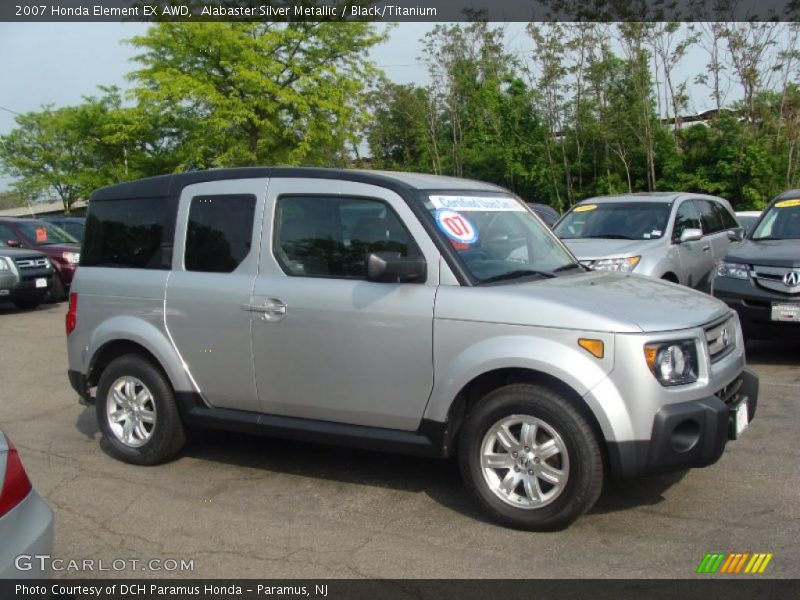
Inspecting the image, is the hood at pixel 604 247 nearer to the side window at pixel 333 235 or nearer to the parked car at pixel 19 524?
the side window at pixel 333 235

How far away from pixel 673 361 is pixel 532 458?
2.87 feet

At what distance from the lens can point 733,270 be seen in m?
8.59

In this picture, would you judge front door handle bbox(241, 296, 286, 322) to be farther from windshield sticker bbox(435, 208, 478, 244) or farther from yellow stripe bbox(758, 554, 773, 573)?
yellow stripe bbox(758, 554, 773, 573)

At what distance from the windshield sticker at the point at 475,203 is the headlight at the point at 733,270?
3.94 metres

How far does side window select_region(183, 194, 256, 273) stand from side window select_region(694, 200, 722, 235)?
24.7 feet

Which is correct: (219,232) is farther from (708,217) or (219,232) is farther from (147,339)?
(708,217)

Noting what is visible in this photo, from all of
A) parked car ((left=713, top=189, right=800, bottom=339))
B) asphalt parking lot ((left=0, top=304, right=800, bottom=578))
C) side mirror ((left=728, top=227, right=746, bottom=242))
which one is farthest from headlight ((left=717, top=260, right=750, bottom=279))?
asphalt parking lot ((left=0, top=304, right=800, bottom=578))

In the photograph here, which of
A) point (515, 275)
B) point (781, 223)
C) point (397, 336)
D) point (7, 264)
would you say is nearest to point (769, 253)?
point (781, 223)

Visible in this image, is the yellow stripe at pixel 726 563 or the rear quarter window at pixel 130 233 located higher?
the rear quarter window at pixel 130 233

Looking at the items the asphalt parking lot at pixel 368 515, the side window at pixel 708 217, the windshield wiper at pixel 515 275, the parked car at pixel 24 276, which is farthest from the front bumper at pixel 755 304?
the parked car at pixel 24 276

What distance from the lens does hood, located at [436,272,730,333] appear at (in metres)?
4.19

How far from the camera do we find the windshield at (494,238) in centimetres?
475

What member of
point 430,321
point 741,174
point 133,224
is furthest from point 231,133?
point 430,321
